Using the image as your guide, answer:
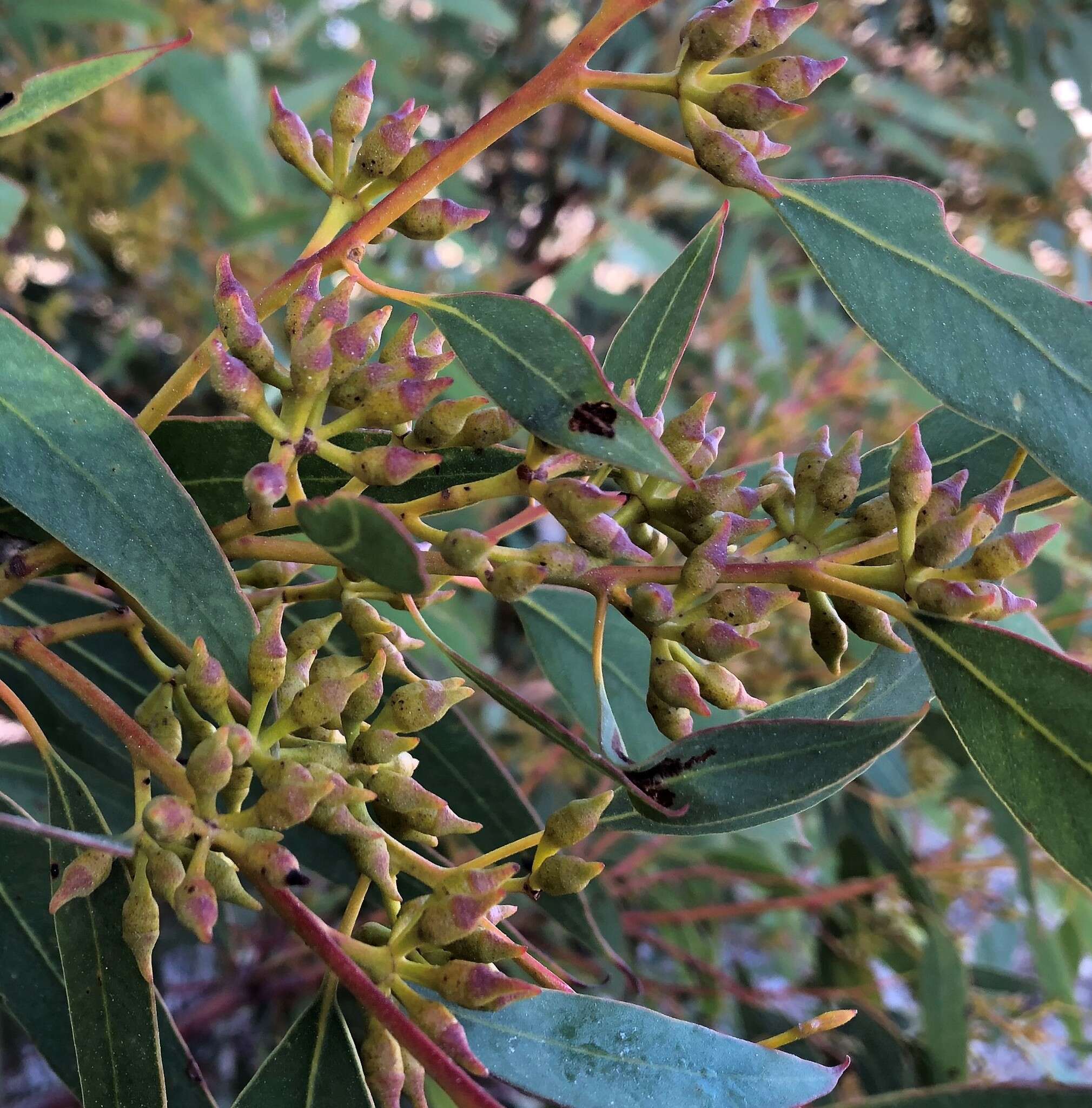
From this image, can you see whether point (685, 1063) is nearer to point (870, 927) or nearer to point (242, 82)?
point (870, 927)

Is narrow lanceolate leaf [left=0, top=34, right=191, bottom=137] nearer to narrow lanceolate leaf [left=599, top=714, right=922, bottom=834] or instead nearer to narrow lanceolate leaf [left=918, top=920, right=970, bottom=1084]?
narrow lanceolate leaf [left=599, top=714, right=922, bottom=834]

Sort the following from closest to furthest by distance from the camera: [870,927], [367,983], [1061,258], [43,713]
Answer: [367,983], [43,713], [870,927], [1061,258]

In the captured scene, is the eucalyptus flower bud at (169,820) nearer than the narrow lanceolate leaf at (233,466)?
Yes

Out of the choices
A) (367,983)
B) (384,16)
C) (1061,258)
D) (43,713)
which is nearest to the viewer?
(367,983)

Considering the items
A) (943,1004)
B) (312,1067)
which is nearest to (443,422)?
(312,1067)

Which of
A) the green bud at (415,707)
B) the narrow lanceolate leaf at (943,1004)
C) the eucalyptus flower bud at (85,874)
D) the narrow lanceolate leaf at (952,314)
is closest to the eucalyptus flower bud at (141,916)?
the eucalyptus flower bud at (85,874)

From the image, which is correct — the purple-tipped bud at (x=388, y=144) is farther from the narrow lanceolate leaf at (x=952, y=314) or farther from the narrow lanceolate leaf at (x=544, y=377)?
the narrow lanceolate leaf at (x=952, y=314)

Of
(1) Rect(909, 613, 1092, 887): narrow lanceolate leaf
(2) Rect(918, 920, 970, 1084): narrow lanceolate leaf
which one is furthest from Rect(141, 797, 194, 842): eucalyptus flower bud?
(2) Rect(918, 920, 970, 1084): narrow lanceolate leaf

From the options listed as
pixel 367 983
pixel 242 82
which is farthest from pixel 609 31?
pixel 242 82
